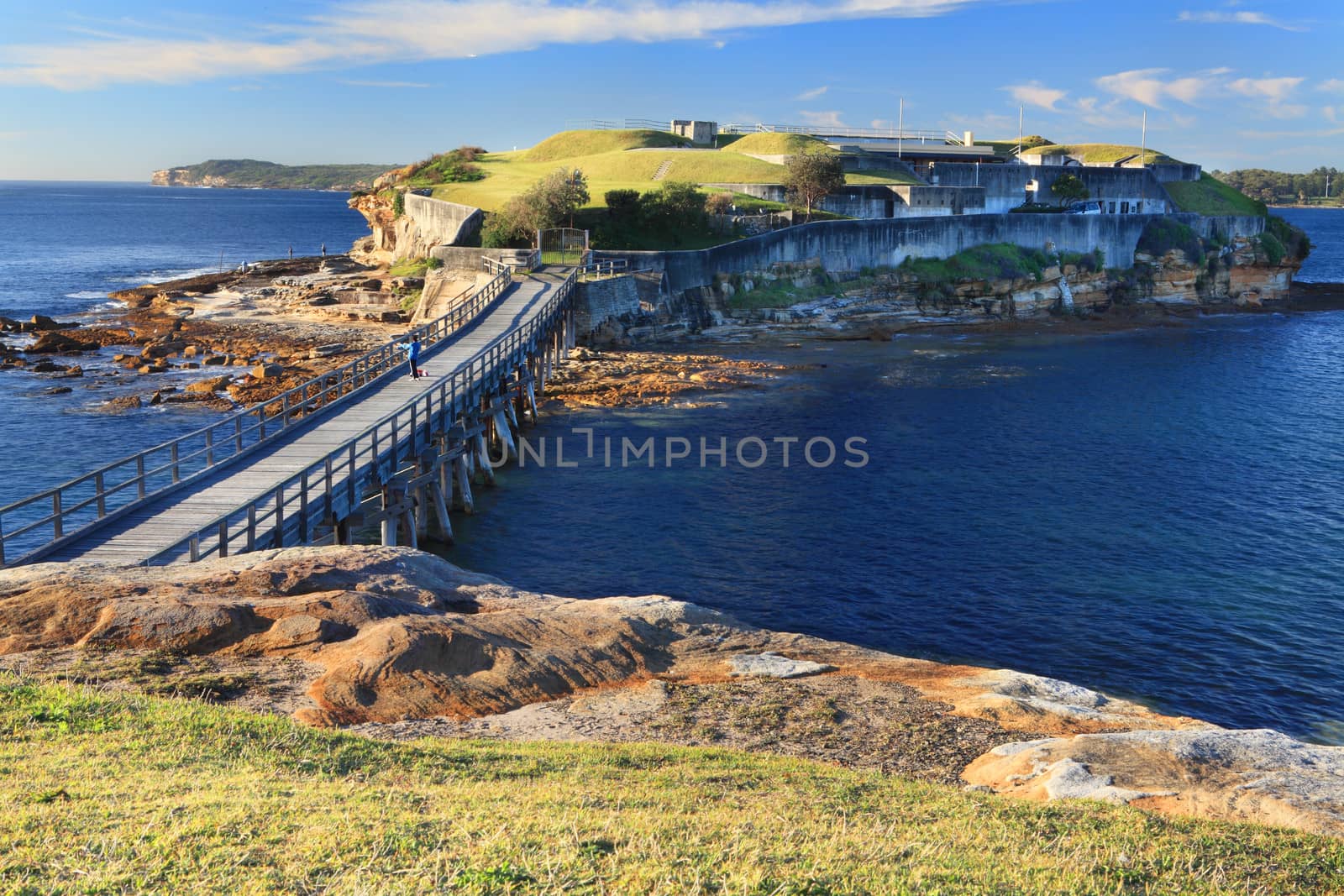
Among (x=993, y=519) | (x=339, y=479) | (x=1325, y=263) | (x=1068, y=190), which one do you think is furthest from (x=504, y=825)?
(x=1325, y=263)

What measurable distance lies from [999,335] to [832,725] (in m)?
58.6

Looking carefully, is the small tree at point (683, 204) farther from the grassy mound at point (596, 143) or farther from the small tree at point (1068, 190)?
the small tree at point (1068, 190)

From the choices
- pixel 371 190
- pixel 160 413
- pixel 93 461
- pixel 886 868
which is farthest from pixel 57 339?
pixel 886 868

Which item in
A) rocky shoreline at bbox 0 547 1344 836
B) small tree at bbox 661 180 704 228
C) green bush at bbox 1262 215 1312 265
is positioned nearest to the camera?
rocky shoreline at bbox 0 547 1344 836

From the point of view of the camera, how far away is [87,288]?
290 feet

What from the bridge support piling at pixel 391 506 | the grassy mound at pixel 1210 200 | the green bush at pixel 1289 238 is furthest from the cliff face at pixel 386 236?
the green bush at pixel 1289 238

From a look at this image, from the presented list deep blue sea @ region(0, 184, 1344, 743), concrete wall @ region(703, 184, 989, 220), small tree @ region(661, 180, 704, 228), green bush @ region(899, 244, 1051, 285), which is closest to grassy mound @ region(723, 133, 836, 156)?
concrete wall @ region(703, 184, 989, 220)

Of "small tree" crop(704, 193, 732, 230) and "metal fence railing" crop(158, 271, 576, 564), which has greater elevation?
"small tree" crop(704, 193, 732, 230)

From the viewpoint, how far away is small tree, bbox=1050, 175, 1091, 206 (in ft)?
291

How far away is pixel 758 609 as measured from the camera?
82.1ft

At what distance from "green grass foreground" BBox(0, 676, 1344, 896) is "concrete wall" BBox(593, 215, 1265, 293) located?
5012 centimetres

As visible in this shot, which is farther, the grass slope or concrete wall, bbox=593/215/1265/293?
the grass slope

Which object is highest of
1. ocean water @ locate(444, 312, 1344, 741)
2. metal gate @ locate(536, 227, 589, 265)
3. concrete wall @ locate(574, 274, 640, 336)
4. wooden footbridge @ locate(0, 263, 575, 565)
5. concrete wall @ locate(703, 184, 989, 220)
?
concrete wall @ locate(703, 184, 989, 220)

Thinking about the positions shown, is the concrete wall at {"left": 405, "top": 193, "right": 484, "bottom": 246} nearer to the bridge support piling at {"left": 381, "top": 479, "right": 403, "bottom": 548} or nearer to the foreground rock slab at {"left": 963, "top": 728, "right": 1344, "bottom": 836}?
the bridge support piling at {"left": 381, "top": 479, "right": 403, "bottom": 548}
